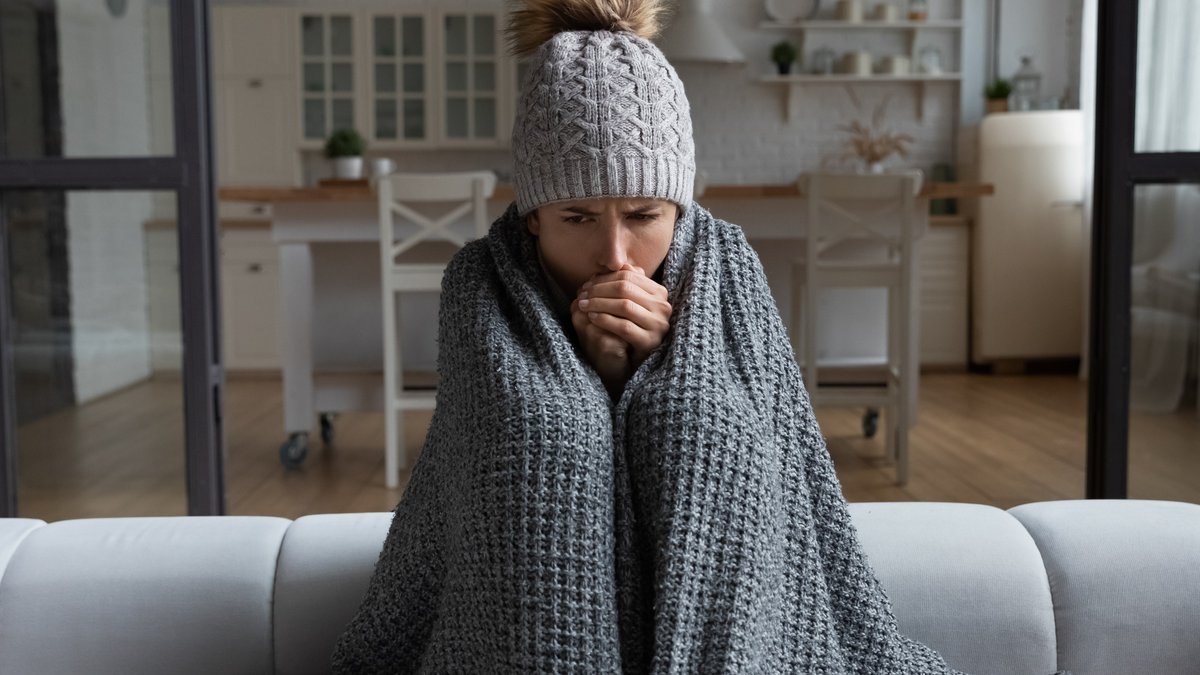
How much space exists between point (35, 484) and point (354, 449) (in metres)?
1.98

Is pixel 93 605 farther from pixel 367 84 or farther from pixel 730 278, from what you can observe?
pixel 367 84

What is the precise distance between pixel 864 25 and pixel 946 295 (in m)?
1.59

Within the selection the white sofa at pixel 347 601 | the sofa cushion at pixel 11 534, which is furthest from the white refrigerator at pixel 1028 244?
the sofa cushion at pixel 11 534

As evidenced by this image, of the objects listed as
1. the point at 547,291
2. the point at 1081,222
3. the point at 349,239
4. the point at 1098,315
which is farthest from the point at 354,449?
the point at 1081,222

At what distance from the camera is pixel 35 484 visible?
2193mm

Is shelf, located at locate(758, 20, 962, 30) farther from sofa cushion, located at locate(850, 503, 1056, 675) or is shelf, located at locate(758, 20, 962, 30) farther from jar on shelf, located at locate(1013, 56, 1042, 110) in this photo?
sofa cushion, located at locate(850, 503, 1056, 675)

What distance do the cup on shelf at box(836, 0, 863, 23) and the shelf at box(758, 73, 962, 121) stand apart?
31cm

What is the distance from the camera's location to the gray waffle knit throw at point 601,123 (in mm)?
998

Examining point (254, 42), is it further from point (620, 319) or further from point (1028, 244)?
point (620, 319)

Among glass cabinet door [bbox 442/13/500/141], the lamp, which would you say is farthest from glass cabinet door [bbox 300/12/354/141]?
the lamp

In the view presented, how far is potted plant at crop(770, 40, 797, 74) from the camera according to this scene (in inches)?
257

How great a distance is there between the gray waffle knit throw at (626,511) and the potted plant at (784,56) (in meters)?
5.71

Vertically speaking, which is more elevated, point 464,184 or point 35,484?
point 464,184

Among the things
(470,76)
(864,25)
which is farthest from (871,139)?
(470,76)
